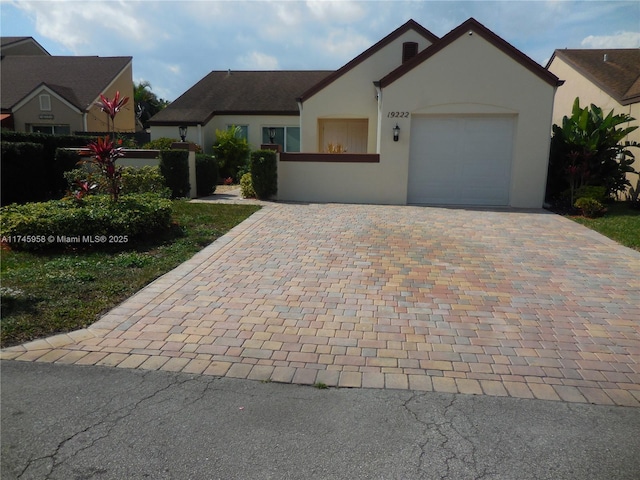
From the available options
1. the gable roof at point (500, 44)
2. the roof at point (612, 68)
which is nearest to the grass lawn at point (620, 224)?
the gable roof at point (500, 44)

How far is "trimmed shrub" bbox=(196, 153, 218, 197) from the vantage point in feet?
49.6

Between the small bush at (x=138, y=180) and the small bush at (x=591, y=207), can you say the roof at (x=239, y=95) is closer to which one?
the small bush at (x=138, y=180)

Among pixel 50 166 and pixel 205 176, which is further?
pixel 205 176

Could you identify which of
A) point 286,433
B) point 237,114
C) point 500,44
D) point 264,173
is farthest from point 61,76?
point 286,433

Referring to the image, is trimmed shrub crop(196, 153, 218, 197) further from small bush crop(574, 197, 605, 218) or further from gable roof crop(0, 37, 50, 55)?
gable roof crop(0, 37, 50, 55)

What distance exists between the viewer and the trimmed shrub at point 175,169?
45.9ft

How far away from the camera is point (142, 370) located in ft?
13.8

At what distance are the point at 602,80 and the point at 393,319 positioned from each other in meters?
18.1

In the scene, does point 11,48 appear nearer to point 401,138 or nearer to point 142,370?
point 401,138

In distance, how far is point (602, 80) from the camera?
18.5 metres

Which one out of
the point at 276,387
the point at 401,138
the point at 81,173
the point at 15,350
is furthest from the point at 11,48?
the point at 276,387

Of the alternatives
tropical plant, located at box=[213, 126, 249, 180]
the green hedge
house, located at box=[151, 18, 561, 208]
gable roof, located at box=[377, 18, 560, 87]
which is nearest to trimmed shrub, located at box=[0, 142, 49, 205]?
the green hedge

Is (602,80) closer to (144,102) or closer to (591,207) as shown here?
(591,207)

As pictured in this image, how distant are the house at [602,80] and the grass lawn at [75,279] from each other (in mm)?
14993
